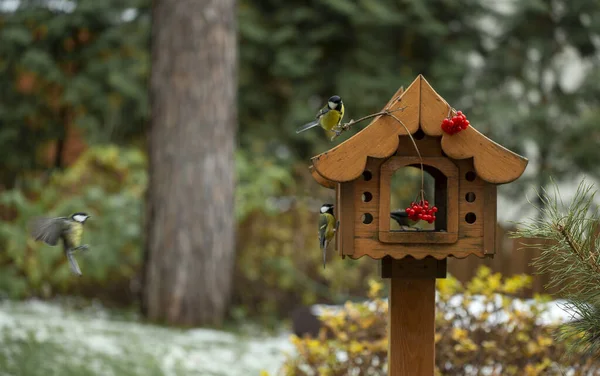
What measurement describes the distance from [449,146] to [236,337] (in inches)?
172

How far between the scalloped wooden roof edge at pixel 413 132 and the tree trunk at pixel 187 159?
14.2 feet

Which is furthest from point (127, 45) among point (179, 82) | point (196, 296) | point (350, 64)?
point (196, 296)

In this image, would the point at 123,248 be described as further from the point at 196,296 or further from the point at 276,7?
the point at 276,7

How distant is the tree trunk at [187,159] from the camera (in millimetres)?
6707

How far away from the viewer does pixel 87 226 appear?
800 cm

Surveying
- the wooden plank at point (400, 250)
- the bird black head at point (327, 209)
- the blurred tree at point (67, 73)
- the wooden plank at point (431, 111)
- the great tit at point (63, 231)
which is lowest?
the wooden plank at point (400, 250)

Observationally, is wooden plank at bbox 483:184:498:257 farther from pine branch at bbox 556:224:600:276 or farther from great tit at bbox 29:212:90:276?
great tit at bbox 29:212:90:276

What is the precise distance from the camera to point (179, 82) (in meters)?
6.72

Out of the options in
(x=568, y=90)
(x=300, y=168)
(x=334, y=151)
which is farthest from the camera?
(x=568, y=90)

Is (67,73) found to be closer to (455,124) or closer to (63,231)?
(63,231)

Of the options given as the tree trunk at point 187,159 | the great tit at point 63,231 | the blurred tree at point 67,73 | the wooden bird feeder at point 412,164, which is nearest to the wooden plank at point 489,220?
the wooden bird feeder at point 412,164

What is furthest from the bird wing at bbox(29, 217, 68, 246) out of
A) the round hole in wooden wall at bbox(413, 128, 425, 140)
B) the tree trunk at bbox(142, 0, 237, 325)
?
the tree trunk at bbox(142, 0, 237, 325)

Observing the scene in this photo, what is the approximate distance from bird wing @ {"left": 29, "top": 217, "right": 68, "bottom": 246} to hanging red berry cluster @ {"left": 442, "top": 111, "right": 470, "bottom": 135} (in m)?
1.64

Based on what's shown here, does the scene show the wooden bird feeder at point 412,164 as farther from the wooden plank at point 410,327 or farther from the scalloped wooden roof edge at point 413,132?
the wooden plank at point 410,327
